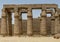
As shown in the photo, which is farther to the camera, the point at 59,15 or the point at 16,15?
the point at 59,15

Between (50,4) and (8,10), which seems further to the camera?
(8,10)

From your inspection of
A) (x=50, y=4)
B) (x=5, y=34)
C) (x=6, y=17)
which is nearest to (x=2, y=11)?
(x=6, y=17)

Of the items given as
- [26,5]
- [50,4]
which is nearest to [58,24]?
[50,4]

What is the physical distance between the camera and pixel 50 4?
35469mm

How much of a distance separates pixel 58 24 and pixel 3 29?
932cm

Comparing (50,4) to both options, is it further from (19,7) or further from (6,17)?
(6,17)

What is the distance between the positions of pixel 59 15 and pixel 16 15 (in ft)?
25.9

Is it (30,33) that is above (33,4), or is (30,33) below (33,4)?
below

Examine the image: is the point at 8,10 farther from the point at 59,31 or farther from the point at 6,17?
the point at 59,31

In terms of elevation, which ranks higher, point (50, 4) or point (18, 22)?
point (50, 4)

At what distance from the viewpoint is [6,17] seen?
36688mm

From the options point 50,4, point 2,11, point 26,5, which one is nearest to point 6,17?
point 2,11

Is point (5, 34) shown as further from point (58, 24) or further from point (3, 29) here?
point (58, 24)

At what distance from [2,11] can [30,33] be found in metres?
5.90
